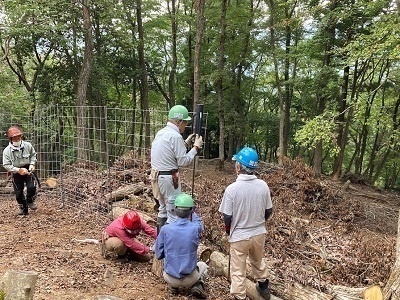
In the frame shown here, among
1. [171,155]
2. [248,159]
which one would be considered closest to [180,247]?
[171,155]

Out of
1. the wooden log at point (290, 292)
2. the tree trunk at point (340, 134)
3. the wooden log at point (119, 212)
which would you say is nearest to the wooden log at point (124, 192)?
the wooden log at point (119, 212)

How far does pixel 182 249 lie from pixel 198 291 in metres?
0.60

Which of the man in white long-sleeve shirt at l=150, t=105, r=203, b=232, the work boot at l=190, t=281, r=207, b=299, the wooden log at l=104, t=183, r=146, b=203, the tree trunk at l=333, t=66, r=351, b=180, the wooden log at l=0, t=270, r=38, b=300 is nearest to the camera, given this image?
the wooden log at l=0, t=270, r=38, b=300

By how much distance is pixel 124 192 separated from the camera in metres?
8.38

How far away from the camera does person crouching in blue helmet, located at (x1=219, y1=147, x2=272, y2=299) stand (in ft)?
13.9

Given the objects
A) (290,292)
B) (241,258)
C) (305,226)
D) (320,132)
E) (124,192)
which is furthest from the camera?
(124,192)

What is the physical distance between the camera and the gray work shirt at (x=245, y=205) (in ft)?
13.9

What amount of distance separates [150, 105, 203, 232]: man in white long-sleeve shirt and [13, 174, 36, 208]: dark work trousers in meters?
4.16

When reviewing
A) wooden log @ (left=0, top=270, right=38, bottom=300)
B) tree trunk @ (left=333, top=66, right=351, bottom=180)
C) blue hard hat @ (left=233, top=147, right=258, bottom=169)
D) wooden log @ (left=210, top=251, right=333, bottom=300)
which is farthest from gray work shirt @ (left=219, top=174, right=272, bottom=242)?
tree trunk @ (left=333, top=66, right=351, bottom=180)

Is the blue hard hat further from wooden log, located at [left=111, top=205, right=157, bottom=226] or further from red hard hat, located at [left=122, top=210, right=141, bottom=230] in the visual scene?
wooden log, located at [left=111, top=205, right=157, bottom=226]

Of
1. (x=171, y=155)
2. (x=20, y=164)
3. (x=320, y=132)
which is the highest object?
(x=320, y=132)

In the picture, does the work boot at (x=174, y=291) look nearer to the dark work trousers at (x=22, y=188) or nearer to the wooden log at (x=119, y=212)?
the wooden log at (x=119, y=212)

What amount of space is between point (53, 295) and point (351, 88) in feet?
56.9

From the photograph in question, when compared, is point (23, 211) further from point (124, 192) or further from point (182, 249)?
point (182, 249)
